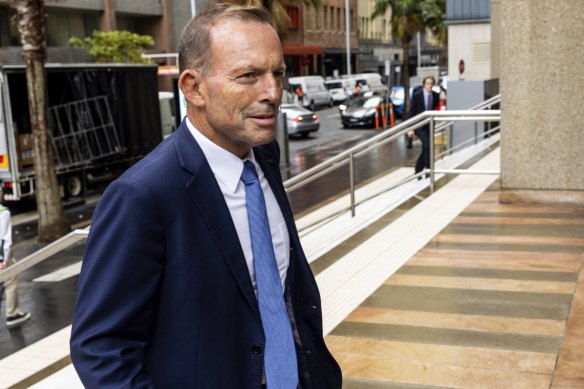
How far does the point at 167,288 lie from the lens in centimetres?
194

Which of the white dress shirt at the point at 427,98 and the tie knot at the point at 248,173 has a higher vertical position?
the tie knot at the point at 248,173

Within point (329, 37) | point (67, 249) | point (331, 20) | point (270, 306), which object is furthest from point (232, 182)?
point (331, 20)

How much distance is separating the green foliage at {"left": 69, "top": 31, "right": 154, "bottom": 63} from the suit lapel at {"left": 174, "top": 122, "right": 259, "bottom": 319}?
35011 mm

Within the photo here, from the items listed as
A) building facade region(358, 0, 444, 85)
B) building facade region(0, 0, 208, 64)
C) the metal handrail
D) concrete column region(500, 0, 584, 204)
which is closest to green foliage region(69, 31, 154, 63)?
building facade region(0, 0, 208, 64)

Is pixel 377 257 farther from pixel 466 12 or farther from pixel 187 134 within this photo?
pixel 466 12

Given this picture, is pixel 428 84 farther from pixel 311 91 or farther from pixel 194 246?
pixel 311 91

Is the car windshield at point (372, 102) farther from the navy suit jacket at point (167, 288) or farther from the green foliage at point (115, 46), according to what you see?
the navy suit jacket at point (167, 288)

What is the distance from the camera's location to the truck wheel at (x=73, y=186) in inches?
729

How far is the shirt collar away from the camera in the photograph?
6.85 feet

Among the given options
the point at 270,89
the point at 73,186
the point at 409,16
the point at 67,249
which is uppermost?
the point at 409,16

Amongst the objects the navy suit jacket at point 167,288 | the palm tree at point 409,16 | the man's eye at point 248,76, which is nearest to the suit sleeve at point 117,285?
the navy suit jacket at point 167,288

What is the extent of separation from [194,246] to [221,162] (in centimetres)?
26

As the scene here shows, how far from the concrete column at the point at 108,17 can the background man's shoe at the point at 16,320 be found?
3381 centimetres

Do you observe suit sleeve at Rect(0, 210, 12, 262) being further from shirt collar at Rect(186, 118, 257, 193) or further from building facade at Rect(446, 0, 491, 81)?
building facade at Rect(446, 0, 491, 81)
